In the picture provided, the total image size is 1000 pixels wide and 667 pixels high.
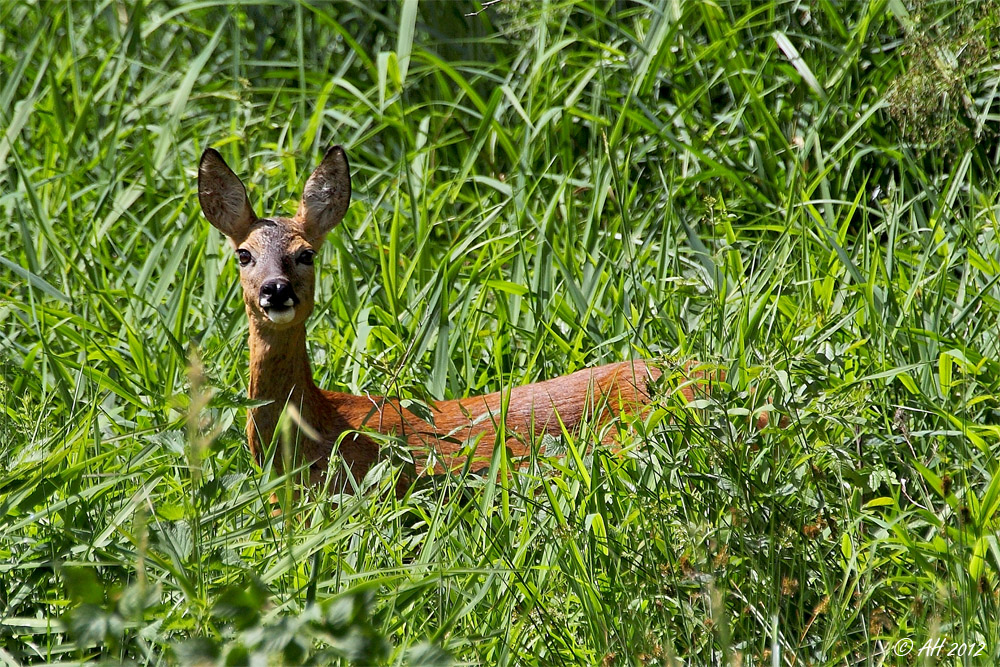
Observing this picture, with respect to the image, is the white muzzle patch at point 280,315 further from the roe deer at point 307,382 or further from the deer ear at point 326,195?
the deer ear at point 326,195

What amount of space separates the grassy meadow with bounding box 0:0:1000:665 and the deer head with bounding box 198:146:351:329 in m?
0.27

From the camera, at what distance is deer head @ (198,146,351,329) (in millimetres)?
3541

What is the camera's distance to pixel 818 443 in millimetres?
2916

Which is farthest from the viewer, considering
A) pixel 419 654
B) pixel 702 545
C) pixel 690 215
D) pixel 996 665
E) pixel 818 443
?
pixel 690 215

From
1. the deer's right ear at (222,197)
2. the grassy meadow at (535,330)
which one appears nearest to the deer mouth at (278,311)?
the grassy meadow at (535,330)

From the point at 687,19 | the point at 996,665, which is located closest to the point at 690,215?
the point at 687,19

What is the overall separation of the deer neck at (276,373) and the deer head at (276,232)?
0.04 meters

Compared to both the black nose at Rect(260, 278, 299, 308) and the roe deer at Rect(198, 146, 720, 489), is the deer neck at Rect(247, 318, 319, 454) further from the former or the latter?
the black nose at Rect(260, 278, 299, 308)

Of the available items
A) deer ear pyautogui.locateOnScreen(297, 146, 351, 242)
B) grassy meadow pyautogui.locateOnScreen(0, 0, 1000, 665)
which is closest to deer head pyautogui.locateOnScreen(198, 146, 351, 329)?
deer ear pyautogui.locateOnScreen(297, 146, 351, 242)

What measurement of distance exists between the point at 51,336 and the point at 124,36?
161 cm

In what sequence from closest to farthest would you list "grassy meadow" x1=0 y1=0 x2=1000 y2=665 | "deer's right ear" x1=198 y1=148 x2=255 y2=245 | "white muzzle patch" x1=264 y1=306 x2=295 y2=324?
"grassy meadow" x1=0 y1=0 x2=1000 y2=665 → "white muzzle patch" x1=264 y1=306 x2=295 y2=324 → "deer's right ear" x1=198 y1=148 x2=255 y2=245

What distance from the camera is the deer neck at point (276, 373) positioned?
140 inches

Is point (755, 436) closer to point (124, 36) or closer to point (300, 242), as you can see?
point (300, 242)

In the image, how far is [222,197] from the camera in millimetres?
3861
